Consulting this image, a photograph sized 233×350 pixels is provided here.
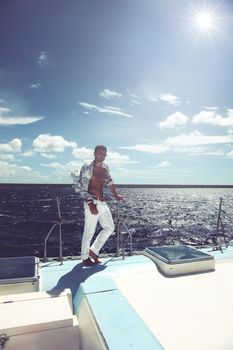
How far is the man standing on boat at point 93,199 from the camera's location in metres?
5.06

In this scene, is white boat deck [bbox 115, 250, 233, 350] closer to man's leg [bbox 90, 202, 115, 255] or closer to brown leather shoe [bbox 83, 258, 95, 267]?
brown leather shoe [bbox 83, 258, 95, 267]

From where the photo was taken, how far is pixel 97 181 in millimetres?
5336

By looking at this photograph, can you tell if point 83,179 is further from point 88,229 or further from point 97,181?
point 88,229

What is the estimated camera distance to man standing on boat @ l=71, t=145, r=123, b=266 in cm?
506

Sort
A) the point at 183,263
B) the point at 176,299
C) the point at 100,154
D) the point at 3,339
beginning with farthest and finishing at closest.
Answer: the point at 100,154
the point at 183,263
the point at 176,299
the point at 3,339

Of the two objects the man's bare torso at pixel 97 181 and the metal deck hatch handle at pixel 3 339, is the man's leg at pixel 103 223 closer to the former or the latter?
the man's bare torso at pixel 97 181

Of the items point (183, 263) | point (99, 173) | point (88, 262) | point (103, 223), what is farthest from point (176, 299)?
point (99, 173)

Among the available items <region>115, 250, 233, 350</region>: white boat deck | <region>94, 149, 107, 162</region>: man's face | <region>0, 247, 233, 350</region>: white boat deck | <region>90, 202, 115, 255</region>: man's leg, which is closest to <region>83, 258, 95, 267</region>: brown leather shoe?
<region>90, 202, 115, 255</region>: man's leg

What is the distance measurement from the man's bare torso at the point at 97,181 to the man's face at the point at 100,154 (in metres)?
0.19

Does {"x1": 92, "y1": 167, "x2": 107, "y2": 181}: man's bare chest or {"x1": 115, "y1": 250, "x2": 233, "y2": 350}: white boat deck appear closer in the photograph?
{"x1": 115, "y1": 250, "x2": 233, "y2": 350}: white boat deck

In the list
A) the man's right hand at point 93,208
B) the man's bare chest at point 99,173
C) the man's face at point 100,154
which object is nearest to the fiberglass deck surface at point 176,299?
the man's right hand at point 93,208

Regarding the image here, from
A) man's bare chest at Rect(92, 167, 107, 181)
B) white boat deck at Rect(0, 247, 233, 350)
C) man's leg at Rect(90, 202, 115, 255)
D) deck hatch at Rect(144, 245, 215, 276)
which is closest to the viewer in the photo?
white boat deck at Rect(0, 247, 233, 350)

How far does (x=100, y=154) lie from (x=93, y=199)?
0.86 meters

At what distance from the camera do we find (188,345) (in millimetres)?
2219
